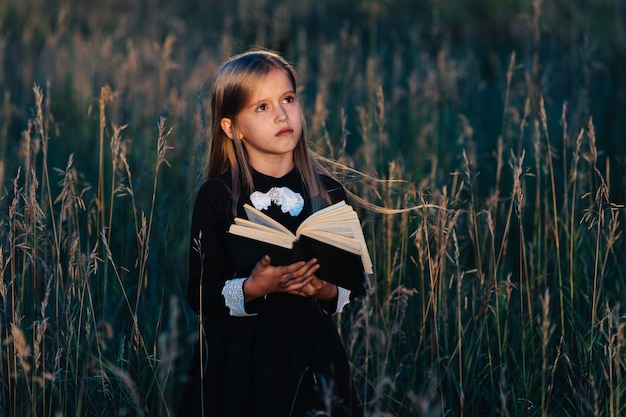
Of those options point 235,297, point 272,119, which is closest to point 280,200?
point 272,119

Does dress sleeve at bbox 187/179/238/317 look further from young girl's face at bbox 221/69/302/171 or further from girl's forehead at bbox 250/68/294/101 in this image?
girl's forehead at bbox 250/68/294/101

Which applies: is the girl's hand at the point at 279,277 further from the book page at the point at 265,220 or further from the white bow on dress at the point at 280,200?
the white bow on dress at the point at 280,200

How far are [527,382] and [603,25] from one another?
562 cm

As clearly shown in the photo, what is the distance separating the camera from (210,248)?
7.55 ft

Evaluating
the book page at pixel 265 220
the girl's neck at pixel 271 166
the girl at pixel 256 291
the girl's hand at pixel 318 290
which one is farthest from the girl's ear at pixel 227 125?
the girl's hand at pixel 318 290

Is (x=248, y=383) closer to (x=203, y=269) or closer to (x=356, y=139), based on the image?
(x=203, y=269)

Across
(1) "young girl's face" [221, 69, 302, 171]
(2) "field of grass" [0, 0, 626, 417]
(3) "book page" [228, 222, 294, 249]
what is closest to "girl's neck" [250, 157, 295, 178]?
(1) "young girl's face" [221, 69, 302, 171]

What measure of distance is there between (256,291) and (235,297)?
10cm

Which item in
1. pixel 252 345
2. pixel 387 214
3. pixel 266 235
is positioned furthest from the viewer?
pixel 387 214

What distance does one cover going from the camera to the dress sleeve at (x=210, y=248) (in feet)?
7.44

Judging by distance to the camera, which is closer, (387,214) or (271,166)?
(271,166)

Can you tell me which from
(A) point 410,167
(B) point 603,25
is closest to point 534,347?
(A) point 410,167

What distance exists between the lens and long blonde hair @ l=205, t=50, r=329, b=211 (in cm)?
236

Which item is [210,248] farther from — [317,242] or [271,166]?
[317,242]
